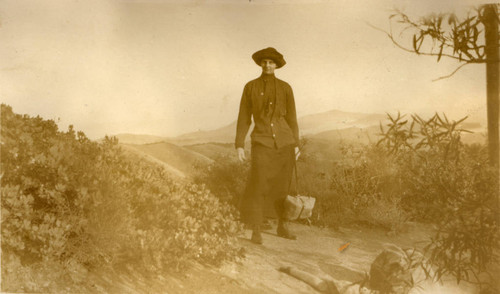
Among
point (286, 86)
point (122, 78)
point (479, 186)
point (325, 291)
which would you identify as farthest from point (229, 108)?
point (479, 186)

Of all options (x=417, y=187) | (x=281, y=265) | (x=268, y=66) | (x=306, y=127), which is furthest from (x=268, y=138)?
(x=417, y=187)

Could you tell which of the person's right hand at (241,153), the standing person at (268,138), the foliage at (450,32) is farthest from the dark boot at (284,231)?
the foliage at (450,32)

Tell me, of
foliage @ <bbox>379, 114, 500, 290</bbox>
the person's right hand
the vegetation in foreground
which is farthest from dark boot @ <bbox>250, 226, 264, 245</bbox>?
foliage @ <bbox>379, 114, 500, 290</bbox>

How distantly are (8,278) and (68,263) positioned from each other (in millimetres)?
526

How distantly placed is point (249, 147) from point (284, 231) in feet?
2.66

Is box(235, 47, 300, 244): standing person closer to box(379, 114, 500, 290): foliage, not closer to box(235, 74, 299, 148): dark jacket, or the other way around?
box(235, 74, 299, 148): dark jacket

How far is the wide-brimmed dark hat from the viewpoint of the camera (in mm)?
3684

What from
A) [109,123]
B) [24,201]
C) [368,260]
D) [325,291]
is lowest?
[325,291]

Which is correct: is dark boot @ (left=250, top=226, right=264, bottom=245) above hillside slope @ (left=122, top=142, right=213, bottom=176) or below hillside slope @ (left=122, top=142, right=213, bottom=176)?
below

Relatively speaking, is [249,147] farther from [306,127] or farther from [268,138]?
[306,127]

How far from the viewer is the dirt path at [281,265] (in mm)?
3324

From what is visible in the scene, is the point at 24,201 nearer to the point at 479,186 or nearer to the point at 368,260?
the point at 368,260

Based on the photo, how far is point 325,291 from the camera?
11.0 feet

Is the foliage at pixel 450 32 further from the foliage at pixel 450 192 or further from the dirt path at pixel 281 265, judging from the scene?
the dirt path at pixel 281 265
